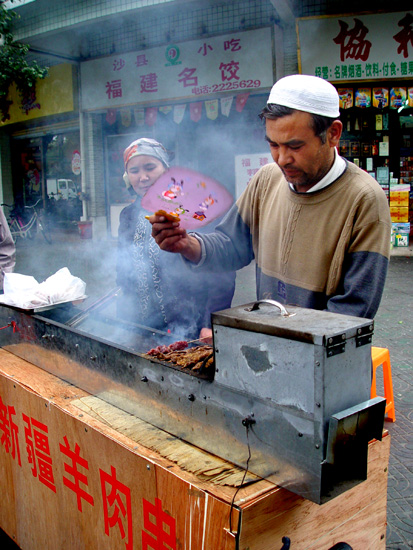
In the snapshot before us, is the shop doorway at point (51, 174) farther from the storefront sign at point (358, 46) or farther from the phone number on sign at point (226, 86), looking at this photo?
the storefront sign at point (358, 46)

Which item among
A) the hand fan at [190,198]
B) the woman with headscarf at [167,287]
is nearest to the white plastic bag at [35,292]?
the woman with headscarf at [167,287]

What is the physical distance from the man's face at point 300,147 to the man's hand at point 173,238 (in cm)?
50

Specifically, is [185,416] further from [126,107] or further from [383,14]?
[126,107]

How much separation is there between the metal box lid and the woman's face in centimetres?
139

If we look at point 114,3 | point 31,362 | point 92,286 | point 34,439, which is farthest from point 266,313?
point 114,3

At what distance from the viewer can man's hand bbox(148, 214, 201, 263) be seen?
1.93m

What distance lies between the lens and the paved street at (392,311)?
305 cm

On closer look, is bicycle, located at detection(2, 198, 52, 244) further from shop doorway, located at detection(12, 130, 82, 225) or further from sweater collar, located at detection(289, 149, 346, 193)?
sweater collar, located at detection(289, 149, 346, 193)

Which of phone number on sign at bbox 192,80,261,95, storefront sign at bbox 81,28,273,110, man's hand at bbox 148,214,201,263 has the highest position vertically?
storefront sign at bbox 81,28,273,110

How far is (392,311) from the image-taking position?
664cm

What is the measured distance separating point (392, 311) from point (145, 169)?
4.97 m

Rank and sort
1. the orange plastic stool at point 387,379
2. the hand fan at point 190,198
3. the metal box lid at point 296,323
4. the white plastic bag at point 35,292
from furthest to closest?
1. the orange plastic stool at point 387,379
2. the white plastic bag at point 35,292
3. the hand fan at point 190,198
4. the metal box lid at point 296,323

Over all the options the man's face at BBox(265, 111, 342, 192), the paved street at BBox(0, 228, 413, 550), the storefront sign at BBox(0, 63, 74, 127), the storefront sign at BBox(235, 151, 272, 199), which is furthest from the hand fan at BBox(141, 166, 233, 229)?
the storefront sign at BBox(0, 63, 74, 127)

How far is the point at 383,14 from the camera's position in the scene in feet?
28.2
